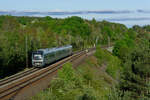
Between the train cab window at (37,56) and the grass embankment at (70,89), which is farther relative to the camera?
the train cab window at (37,56)

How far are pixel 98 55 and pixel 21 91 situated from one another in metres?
42.1

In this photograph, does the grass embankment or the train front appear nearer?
the grass embankment

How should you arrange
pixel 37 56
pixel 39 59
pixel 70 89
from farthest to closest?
pixel 37 56, pixel 39 59, pixel 70 89

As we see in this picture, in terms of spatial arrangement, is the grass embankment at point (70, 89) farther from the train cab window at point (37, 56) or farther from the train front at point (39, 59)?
the train cab window at point (37, 56)

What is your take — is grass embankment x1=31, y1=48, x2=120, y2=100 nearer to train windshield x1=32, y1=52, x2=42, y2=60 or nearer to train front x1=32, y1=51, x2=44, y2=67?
train front x1=32, y1=51, x2=44, y2=67

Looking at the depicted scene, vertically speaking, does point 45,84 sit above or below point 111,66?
above

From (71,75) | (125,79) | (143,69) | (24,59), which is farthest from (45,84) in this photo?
(24,59)

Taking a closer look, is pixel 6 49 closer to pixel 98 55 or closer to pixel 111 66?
pixel 111 66

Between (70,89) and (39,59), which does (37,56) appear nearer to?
(39,59)

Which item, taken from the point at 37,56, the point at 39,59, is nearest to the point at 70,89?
the point at 39,59

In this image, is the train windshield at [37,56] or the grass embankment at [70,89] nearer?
the grass embankment at [70,89]

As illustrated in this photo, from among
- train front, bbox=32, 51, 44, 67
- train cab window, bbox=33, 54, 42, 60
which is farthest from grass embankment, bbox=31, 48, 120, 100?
train cab window, bbox=33, 54, 42, 60

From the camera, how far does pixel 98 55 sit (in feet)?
199

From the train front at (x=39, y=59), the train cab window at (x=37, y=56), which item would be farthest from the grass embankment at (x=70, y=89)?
the train cab window at (x=37, y=56)
